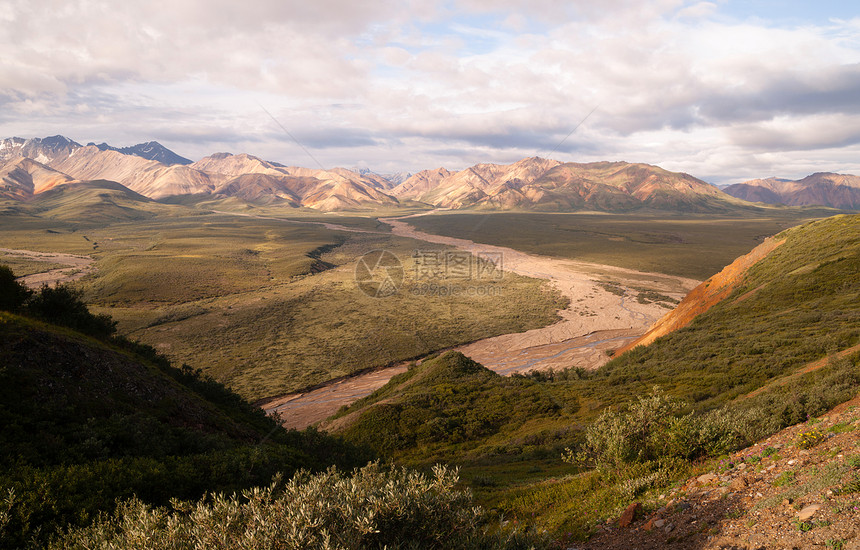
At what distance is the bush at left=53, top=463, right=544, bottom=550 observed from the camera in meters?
4.24

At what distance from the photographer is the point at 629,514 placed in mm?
7477

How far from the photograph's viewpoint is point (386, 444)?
64.3 ft

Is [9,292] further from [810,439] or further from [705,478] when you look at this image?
[810,439]

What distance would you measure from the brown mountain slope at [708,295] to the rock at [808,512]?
2765 centimetres

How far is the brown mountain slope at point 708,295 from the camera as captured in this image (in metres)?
31.0

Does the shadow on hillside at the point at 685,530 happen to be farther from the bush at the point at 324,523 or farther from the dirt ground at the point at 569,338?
the dirt ground at the point at 569,338

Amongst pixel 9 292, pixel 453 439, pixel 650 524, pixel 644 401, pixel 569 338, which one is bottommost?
pixel 569 338

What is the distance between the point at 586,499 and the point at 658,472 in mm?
1794

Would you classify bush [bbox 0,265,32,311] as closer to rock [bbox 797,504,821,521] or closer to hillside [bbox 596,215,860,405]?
rock [bbox 797,504,821,521]

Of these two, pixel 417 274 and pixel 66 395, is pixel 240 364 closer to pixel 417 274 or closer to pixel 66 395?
pixel 66 395

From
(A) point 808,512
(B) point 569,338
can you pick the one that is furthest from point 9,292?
(B) point 569,338

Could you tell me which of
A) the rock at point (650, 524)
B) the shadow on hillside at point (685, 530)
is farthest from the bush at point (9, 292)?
the rock at point (650, 524)

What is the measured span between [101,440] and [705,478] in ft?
44.3

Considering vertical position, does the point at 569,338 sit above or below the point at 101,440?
below
